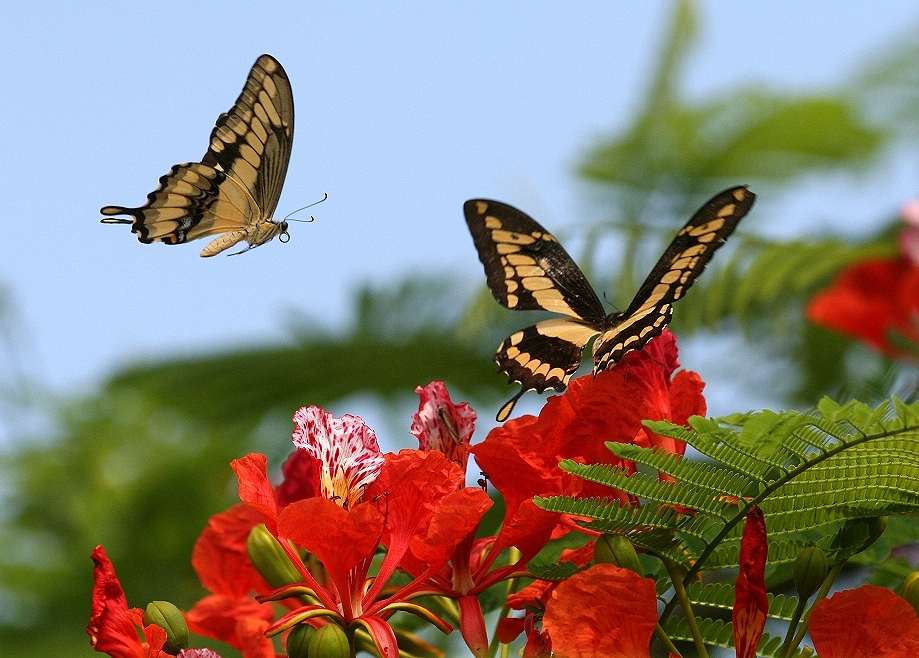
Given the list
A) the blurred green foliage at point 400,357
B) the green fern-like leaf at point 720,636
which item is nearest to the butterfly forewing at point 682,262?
the green fern-like leaf at point 720,636

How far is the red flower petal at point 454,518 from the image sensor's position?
1443 mm

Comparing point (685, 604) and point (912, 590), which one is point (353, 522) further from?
point (912, 590)

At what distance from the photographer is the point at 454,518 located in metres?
1.45

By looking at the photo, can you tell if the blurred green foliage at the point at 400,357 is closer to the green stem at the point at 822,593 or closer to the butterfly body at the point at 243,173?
the butterfly body at the point at 243,173

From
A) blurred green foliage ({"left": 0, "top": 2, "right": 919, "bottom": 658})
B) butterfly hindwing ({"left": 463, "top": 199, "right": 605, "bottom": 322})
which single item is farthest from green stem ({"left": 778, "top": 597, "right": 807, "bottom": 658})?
blurred green foliage ({"left": 0, "top": 2, "right": 919, "bottom": 658})

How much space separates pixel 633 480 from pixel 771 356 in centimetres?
261

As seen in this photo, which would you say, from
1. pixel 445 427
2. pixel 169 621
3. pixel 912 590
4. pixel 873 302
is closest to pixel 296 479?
pixel 445 427

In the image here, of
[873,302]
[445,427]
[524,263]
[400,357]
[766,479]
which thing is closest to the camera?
[766,479]

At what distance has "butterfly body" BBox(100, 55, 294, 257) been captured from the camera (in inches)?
85.5

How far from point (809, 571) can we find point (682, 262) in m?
0.44

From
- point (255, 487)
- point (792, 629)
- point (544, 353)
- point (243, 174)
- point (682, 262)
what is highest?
point (243, 174)

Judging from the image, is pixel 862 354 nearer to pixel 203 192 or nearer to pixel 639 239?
pixel 639 239

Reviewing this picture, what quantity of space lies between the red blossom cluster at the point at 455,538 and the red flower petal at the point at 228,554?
0.57 ft

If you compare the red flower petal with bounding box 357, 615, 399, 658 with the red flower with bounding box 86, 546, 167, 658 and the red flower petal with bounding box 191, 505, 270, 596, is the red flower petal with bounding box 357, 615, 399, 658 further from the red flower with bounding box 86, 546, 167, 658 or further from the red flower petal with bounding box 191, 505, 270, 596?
the red flower petal with bounding box 191, 505, 270, 596
